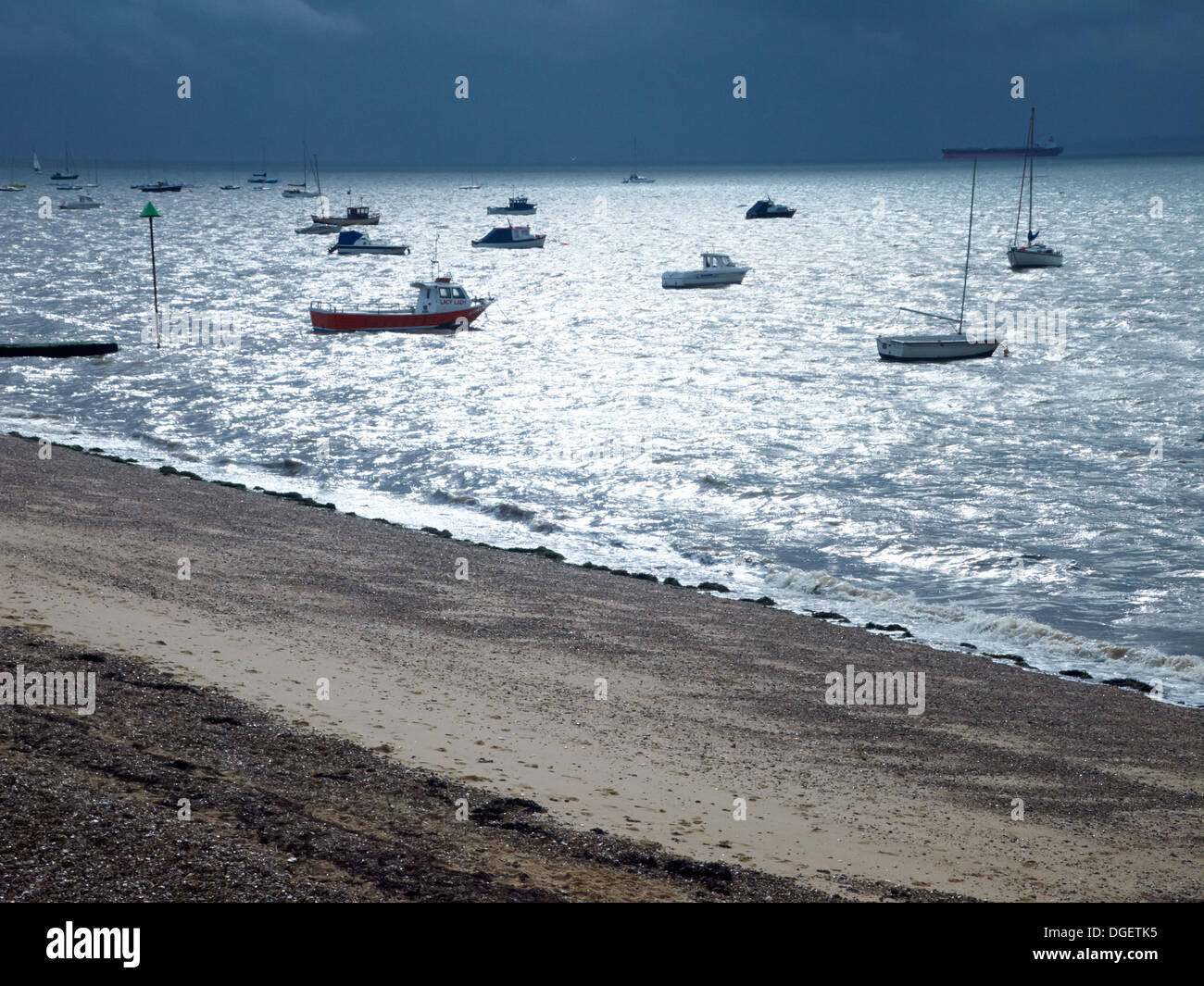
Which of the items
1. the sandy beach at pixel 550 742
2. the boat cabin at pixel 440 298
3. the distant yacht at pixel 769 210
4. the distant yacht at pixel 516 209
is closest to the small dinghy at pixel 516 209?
the distant yacht at pixel 516 209

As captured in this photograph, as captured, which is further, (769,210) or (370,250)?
(769,210)

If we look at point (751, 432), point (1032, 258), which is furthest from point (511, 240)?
point (751, 432)

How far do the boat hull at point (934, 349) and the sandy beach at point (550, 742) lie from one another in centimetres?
3296

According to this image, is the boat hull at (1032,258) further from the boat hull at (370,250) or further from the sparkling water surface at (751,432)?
the boat hull at (370,250)

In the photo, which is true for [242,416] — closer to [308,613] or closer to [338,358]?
[338,358]

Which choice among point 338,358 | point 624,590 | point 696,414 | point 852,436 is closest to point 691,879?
point 624,590

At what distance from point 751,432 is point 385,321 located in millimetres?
27351

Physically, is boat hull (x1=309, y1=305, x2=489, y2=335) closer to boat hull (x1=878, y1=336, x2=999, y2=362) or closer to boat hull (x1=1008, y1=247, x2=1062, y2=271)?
boat hull (x1=878, y1=336, x2=999, y2=362)

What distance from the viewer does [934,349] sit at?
5119 centimetres

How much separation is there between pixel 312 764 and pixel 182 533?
12250mm

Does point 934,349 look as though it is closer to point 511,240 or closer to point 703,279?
point 703,279

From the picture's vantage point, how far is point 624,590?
2120 centimetres

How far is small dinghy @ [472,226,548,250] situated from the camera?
127 m
